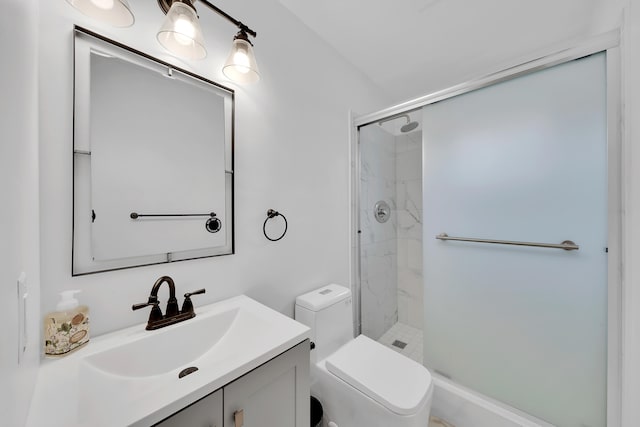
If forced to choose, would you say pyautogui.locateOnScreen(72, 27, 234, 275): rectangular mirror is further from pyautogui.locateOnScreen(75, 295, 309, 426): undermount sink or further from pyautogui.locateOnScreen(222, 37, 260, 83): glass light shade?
pyautogui.locateOnScreen(75, 295, 309, 426): undermount sink

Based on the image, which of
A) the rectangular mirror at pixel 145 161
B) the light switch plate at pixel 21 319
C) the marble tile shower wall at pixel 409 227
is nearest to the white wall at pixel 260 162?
the rectangular mirror at pixel 145 161

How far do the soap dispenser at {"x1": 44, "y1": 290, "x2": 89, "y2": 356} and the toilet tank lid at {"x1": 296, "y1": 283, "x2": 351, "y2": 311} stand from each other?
0.88 m

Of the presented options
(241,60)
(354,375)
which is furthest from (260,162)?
(354,375)

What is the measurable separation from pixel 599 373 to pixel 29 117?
2.20m

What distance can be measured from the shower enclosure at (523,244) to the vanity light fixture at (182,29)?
1.09 metres

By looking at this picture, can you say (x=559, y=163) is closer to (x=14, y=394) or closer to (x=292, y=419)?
(x=292, y=419)

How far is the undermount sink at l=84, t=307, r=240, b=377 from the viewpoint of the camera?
704 mm

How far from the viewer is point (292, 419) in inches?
30.7

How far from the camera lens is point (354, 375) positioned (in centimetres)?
112

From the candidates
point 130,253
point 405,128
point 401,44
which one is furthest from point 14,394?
point 405,128

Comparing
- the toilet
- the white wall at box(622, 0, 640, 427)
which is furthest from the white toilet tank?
the white wall at box(622, 0, 640, 427)

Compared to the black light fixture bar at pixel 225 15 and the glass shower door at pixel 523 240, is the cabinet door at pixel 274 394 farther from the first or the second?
the black light fixture bar at pixel 225 15

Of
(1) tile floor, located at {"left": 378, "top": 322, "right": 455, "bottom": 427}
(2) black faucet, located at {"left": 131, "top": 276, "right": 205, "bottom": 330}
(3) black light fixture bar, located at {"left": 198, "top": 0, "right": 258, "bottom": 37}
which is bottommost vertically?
(1) tile floor, located at {"left": 378, "top": 322, "right": 455, "bottom": 427}

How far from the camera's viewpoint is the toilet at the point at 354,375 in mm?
994
